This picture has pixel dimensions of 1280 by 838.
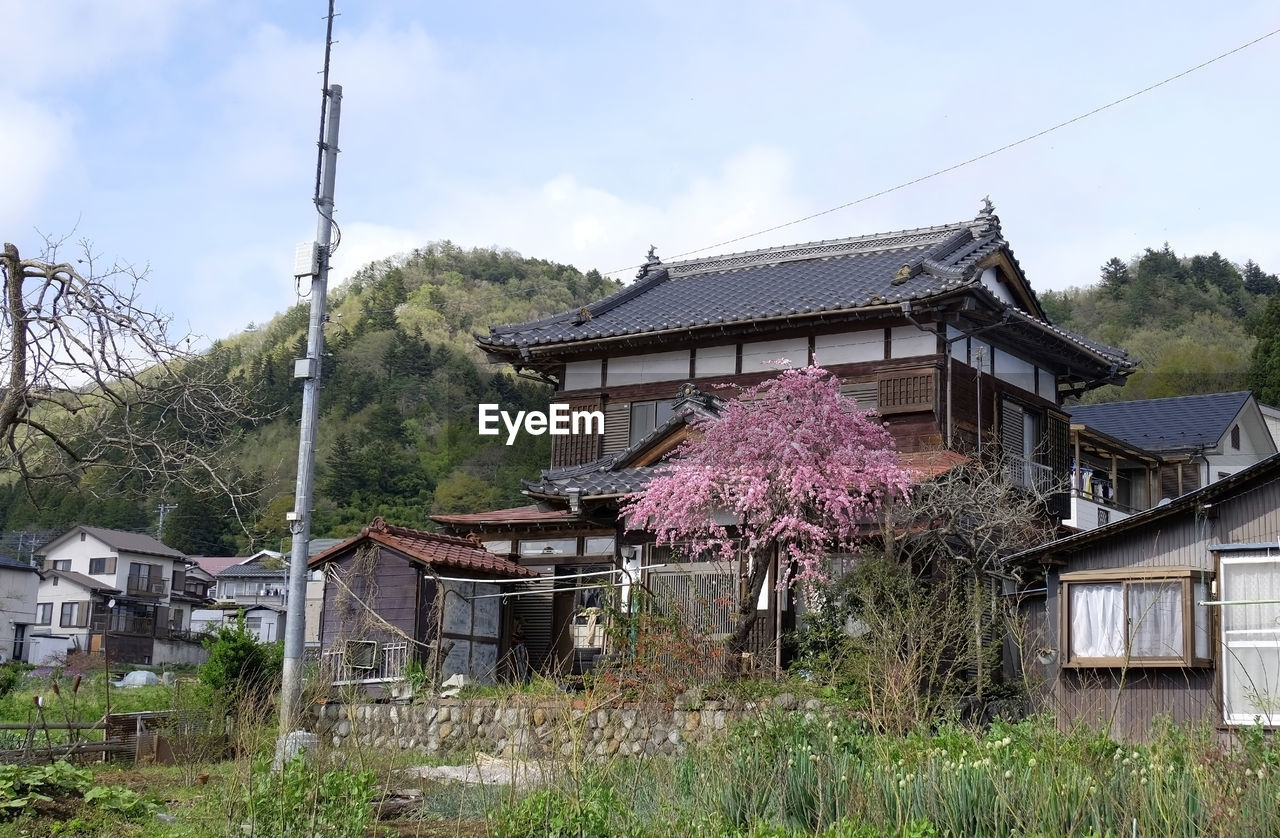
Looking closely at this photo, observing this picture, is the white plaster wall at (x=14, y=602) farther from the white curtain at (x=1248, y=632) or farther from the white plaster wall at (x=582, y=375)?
the white curtain at (x=1248, y=632)

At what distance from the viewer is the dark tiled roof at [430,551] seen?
1834 centimetres

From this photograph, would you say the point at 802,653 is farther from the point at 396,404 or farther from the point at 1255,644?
Answer: the point at 396,404

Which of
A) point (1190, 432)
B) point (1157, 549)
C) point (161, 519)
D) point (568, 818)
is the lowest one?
point (568, 818)

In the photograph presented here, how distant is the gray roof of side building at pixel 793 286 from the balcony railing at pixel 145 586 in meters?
35.7

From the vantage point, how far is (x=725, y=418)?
18.0 meters

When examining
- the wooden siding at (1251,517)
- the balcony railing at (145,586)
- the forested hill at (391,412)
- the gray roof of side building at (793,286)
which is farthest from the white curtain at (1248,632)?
the balcony railing at (145,586)

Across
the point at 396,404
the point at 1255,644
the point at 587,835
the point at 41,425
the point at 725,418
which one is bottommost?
the point at 587,835

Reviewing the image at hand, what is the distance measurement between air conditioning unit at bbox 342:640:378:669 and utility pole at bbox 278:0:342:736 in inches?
148

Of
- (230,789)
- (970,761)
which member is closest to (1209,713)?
(970,761)

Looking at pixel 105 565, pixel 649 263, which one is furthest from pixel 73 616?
pixel 649 263

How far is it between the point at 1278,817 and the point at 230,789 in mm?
6156

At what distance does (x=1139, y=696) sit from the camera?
48.0ft

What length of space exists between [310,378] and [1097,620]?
962 cm

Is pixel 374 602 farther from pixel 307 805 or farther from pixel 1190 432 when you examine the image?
pixel 1190 432
